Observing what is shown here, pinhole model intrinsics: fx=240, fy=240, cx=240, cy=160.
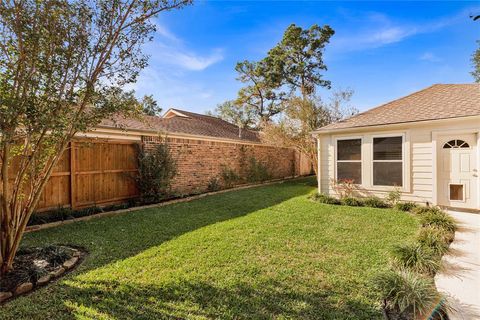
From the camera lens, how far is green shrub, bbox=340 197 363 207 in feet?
27.0

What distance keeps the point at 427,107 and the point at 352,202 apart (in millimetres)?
3981

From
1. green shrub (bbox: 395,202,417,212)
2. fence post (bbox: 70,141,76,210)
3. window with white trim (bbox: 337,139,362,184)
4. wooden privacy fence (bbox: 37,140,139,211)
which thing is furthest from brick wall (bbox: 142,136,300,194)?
green shrub (bbox: 395,202,417,212)

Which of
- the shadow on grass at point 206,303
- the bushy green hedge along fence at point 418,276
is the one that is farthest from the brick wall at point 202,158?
the bushy green hedge along fence at point 418,276

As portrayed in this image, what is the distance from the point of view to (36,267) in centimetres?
339

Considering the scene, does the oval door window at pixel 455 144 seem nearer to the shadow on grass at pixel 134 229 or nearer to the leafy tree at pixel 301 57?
the shadow on grass at pixel 134 229

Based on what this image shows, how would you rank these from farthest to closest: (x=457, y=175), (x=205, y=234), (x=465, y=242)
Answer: (x=457, y=175) < (x=205, y=234) < (x=465, y=242)

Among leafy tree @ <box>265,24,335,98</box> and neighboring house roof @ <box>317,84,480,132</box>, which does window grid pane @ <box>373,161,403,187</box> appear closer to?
neighboring house roof @ <box>317,84,480,132</box>

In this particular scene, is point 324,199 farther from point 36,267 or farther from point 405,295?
point 36,267

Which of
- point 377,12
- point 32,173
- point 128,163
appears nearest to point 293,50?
point 377,12

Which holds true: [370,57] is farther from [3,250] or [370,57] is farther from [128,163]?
[3,250]

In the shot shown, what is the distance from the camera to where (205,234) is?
16.7 ft

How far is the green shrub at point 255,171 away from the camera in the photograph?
14.1 meters

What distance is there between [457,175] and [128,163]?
34.0ft

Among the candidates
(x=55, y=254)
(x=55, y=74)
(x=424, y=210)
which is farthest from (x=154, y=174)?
(x=424, y=210)
